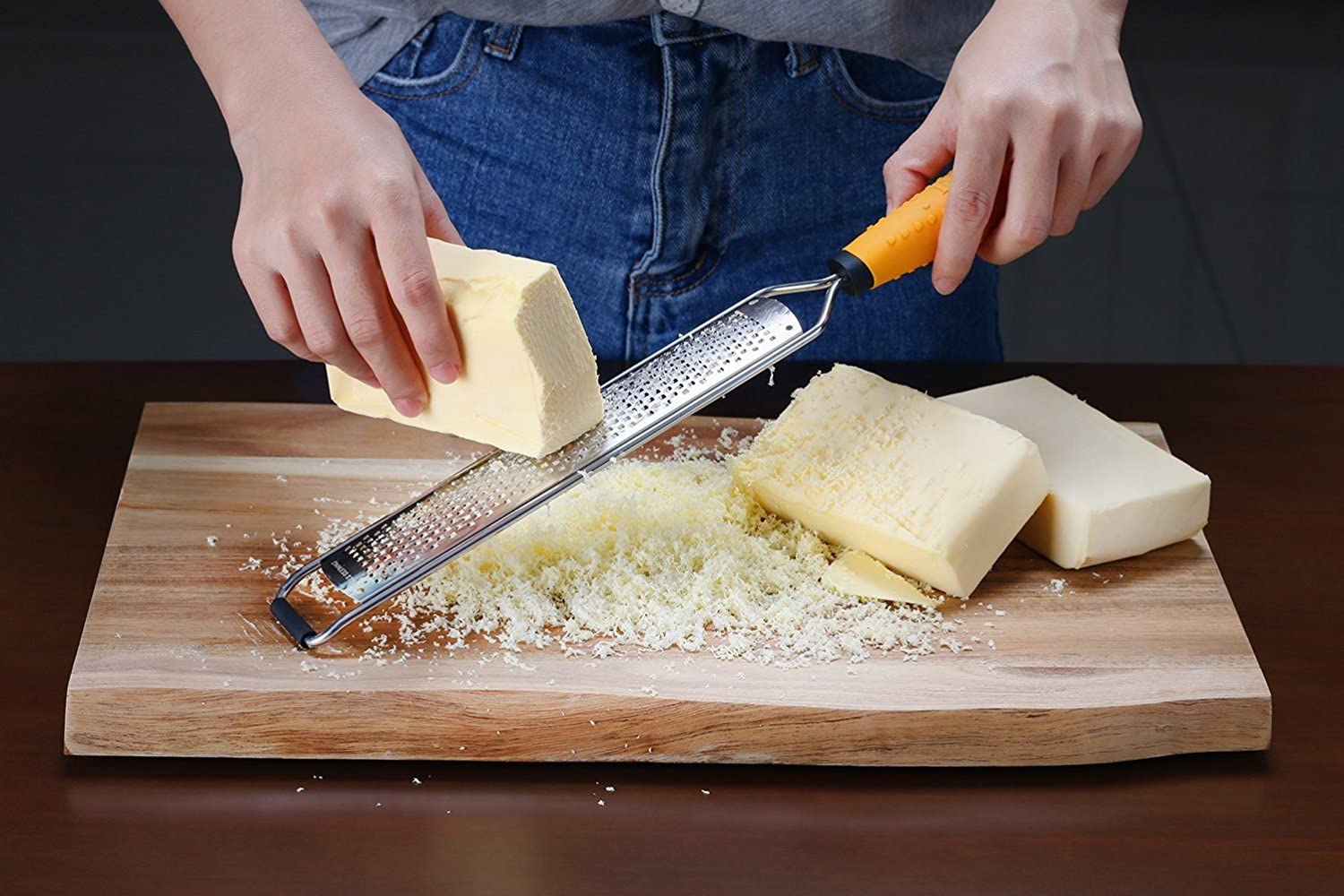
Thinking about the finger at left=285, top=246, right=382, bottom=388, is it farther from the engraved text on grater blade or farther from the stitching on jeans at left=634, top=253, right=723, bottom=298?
the stitching on jeans at left=634, top=253, right=723, bottom=298

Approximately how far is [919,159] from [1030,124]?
0.14 metres

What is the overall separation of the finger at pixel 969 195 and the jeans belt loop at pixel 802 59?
0.35 metres

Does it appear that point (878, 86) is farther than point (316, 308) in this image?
Yes

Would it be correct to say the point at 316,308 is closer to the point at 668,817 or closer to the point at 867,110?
the point at 668,817

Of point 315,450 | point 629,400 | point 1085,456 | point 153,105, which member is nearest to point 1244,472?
point 1085,456

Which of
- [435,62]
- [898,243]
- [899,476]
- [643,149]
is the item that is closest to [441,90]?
[435,62]

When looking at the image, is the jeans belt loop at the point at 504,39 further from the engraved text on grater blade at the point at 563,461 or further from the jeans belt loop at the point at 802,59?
the engraved text on grater blade at the point at 563,461

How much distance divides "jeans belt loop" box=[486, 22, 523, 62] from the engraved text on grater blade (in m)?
0.42

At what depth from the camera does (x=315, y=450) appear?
1595mm

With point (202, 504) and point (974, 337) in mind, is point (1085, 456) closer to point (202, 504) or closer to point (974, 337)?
point (974, 337)

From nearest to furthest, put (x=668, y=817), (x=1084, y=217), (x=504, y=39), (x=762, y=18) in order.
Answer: (x=668, y=817) → (x=762, y=18) → (x=504, y=39) → (x=1084, y=217)

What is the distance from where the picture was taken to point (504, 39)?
1.62m

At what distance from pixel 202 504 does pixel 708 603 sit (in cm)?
54

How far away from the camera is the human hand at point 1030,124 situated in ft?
4.26
